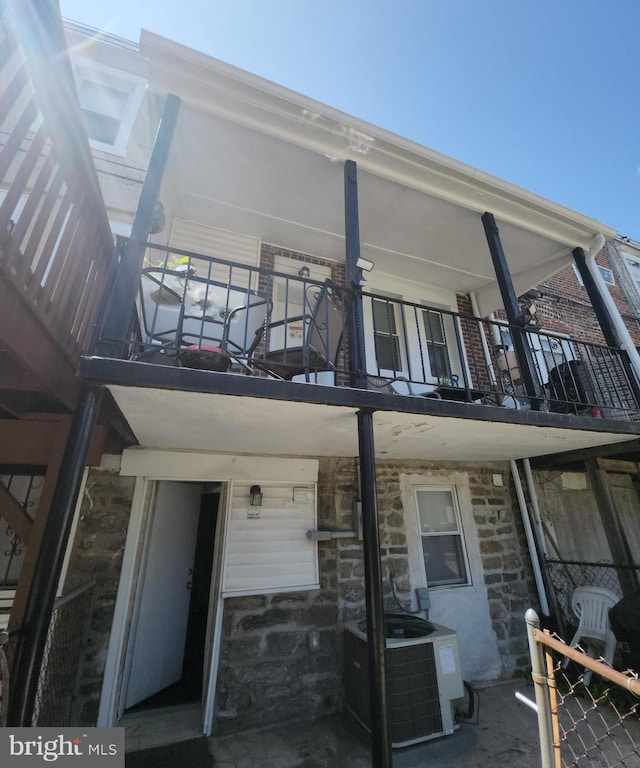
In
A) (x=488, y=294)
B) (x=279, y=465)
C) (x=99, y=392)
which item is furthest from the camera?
(x=488, y=294)

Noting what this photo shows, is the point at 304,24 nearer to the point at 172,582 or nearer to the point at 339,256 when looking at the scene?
the point at 339,256

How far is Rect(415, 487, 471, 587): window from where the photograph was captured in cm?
395

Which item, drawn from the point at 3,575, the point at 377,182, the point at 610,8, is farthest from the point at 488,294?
the point at 3,575

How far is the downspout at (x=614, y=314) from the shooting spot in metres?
3.57

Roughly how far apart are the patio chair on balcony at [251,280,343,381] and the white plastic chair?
4.19 m

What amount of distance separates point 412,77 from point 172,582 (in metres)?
6.98

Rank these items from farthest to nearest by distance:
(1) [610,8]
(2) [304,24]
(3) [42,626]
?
1. (1) [610,8]
2. (2) [304,24]
3. (3) [42,626]

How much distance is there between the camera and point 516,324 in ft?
10.9

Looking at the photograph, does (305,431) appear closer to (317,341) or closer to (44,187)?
(317,341)

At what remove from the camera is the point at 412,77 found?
4461mm

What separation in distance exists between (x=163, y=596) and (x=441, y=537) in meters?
3.22

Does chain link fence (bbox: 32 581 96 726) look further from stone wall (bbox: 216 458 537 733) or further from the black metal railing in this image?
the black metal railing

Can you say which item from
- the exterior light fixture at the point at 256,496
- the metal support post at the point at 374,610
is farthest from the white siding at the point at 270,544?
the metal support post at the point at 374,610

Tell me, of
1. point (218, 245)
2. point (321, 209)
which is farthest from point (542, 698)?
point (218, 245)
